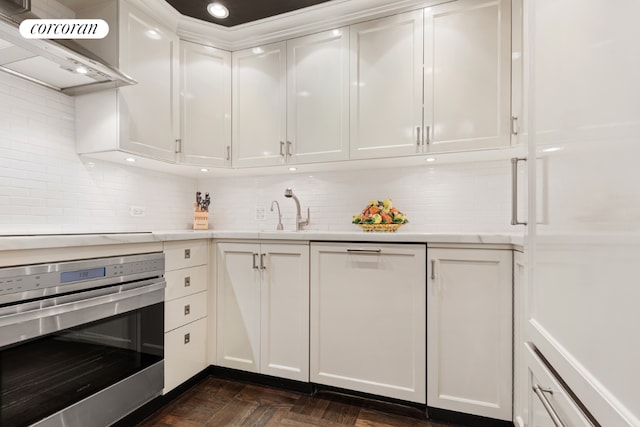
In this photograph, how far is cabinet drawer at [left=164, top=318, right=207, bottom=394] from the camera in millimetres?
1858

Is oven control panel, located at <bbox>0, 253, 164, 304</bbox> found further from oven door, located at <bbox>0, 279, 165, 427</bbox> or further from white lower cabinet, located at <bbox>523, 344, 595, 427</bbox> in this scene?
white lower cabinet, located at <bbox>523, 344, 595, 427</bbox>

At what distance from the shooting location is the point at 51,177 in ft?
6.17

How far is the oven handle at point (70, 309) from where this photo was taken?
1.17 meters

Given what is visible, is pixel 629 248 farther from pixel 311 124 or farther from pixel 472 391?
Result: pixel 311 124

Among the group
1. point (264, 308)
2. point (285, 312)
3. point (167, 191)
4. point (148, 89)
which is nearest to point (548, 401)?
point (285, 312)

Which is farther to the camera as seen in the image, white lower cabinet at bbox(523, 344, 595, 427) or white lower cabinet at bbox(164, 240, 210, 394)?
white lower cabinet at bbox(164, 240, 210, 394)

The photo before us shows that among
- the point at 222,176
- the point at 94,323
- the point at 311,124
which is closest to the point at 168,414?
the point at 94,323

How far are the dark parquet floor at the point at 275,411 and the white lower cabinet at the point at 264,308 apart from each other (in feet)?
0.46

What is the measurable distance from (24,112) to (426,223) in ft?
8.34

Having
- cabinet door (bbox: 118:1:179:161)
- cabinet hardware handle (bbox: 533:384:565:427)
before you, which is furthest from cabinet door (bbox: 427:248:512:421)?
cabinet door (bbox: 118:1:179:161)

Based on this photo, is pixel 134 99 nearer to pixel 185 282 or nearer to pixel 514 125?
pixel 185 282

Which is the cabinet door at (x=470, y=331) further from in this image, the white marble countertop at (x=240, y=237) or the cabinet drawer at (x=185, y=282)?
the cabinet drawer at (x=185, y=282)

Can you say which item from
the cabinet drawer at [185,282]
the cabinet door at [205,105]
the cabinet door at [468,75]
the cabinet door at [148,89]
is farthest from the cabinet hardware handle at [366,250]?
the cabinet door at [148,89]

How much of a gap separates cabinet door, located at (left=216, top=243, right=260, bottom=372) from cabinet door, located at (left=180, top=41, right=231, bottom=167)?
0.76m
